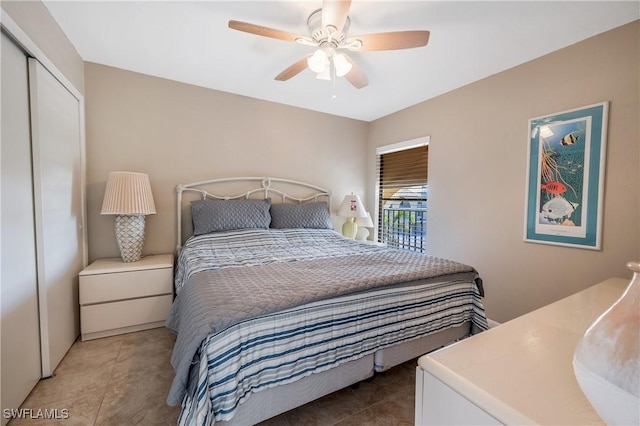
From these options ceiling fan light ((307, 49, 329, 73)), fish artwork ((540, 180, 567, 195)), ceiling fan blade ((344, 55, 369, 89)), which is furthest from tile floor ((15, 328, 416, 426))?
ceiling fan blade ((344, 55, 369, 89))

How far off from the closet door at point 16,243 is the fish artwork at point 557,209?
344cm

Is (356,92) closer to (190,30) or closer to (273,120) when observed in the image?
(273,120)

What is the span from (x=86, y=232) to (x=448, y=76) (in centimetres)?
361

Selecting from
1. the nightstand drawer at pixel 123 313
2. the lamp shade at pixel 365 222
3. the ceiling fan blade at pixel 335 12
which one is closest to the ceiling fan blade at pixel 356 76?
the ceiling fan blade at pixel 335 12

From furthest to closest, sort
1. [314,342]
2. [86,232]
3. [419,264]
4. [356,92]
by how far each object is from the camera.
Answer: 1. [356,92]
2. [86,232]
3. [419,264]
4. [314,342]

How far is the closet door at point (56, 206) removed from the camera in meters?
1.58

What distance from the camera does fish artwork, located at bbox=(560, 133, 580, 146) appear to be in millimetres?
1978

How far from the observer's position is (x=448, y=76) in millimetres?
2512

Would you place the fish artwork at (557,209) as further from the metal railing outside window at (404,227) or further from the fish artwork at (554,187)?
the metal railing outside window at (404,227)

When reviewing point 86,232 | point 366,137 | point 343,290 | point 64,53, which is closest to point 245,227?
point 86,232

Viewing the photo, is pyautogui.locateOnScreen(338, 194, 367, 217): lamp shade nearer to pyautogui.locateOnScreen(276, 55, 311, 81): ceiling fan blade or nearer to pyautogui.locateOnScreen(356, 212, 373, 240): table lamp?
pyautogui.locateOnScreen(356, 212, 373, 240): table lamp

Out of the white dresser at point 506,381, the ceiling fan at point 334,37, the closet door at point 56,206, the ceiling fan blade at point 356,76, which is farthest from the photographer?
the ceiling fan blade at point 356,76

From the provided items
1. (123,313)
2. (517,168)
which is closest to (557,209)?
(517,168)

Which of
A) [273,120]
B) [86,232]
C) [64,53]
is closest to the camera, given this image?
[64,53]
